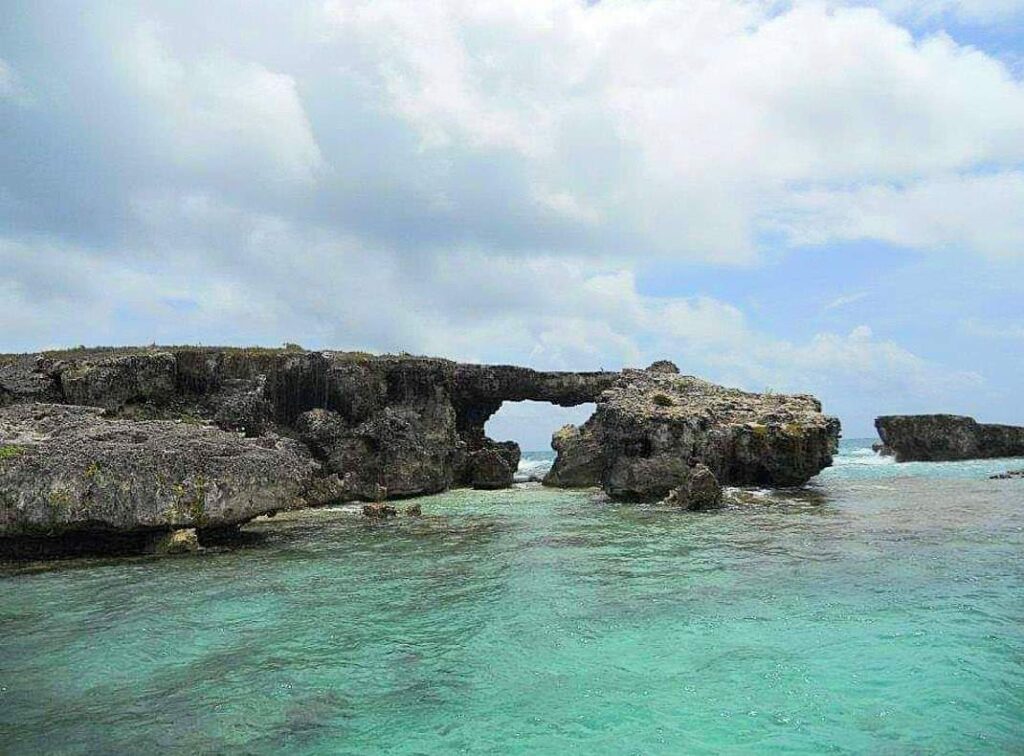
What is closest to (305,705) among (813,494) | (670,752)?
(670,752)

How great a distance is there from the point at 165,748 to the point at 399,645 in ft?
12.9

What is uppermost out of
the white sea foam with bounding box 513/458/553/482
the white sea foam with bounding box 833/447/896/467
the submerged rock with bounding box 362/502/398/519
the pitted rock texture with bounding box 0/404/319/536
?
the pitted rock texture with bounding box 0/404/319/536

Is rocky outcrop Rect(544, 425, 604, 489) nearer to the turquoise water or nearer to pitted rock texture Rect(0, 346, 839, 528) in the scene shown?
pitted rock texture Rect(0, 346, 839, 528)

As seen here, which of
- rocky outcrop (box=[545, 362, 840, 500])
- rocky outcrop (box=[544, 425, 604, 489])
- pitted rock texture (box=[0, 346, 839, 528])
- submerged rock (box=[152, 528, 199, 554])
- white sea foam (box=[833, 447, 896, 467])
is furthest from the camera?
white sea foam (box=[833, 447, 896, 467])

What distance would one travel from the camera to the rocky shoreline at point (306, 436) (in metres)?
19.8

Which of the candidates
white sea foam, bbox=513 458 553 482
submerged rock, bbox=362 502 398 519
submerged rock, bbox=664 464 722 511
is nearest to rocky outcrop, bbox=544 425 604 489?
white sea foam, bbox=513 458 553 482

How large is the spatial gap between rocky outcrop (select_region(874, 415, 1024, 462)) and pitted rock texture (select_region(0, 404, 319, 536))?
2645 inches

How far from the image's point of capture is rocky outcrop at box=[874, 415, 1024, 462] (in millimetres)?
69938

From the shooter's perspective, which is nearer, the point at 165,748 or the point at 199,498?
the point at 165,748

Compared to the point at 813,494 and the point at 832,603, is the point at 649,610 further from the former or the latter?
the point at 813,494

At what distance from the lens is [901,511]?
2638 centimetres

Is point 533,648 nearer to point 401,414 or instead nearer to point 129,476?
point 129,476

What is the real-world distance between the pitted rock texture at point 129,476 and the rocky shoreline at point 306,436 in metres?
0.05

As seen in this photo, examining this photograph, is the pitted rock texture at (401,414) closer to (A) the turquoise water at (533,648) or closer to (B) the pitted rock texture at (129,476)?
(B) the pitted rock texture at (129,476)
